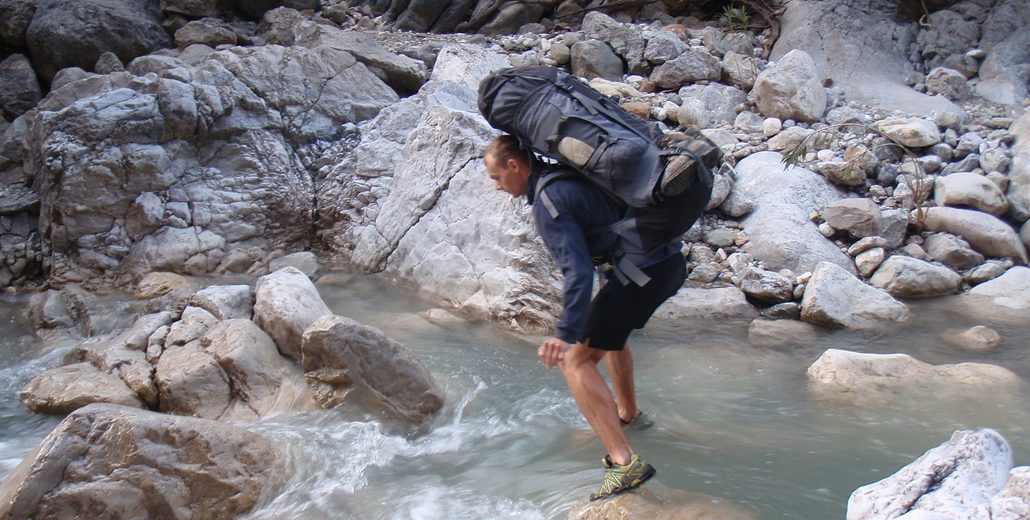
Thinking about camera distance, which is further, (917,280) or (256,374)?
(917,280)

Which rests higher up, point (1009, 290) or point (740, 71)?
point (740, 71)

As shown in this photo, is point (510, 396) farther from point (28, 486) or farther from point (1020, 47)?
point (1020, 47)

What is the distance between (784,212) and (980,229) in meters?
1.68

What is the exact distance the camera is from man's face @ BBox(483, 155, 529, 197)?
10.2 ft

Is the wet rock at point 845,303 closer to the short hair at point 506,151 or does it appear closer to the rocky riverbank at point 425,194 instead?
the rocky riverbank at point 425,194

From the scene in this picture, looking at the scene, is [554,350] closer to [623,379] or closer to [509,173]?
[509,173]

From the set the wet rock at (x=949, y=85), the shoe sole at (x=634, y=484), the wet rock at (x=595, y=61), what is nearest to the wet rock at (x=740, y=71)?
the wet rock at (x=595, y=61)

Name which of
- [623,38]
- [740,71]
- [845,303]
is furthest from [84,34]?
[845,303]

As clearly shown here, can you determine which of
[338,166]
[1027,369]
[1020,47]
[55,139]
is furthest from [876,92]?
[55,139]

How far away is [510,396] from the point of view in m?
4.37

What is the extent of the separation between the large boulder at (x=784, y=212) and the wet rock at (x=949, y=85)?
3004 mm

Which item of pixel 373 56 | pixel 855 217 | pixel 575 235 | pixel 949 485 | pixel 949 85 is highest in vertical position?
pixel 949 85

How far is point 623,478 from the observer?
287cm

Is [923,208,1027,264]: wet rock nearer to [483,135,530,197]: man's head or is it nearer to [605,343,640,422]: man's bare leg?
[605,343,640,422]: man's bare leg
